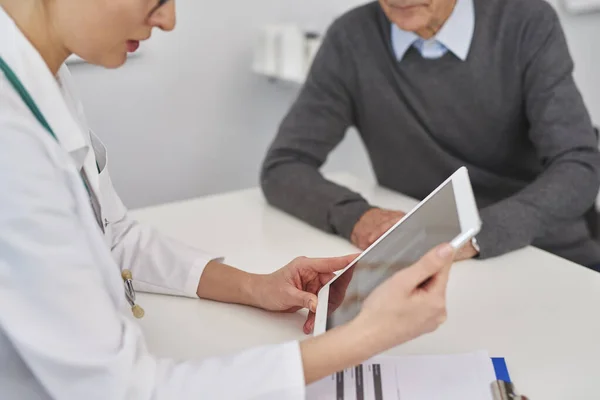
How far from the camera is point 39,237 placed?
56cm

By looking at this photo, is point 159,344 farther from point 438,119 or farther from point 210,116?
point 210,116

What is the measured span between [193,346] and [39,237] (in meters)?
0.31

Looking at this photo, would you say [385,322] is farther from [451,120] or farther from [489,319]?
[451,120]

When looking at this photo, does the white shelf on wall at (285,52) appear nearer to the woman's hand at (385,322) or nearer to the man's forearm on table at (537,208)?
the man's forearm on table at (537,208)

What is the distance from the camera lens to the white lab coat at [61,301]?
553 millimetres

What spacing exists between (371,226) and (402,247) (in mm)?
371

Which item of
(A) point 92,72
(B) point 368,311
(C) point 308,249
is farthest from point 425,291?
(A) point 92,72

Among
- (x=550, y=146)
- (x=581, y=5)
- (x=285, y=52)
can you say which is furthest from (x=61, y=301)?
(x=581, y=5)

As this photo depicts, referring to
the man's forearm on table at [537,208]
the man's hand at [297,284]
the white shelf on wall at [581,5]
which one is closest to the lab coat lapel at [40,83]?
the man's hand at [297,284]

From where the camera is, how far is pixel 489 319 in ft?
2.77

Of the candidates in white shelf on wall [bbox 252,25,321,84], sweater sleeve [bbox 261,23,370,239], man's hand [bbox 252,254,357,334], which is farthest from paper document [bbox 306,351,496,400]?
white shelf on wall [bbox 252,25,321,84]

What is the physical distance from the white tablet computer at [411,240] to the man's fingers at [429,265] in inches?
0.5

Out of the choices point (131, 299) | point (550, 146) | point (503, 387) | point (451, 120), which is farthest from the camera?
point (451, 120)

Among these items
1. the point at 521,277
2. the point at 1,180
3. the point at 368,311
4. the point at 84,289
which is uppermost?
the point at 1,180
